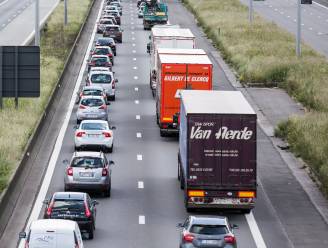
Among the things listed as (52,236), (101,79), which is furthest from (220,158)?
(101,79)

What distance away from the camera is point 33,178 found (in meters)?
45.2

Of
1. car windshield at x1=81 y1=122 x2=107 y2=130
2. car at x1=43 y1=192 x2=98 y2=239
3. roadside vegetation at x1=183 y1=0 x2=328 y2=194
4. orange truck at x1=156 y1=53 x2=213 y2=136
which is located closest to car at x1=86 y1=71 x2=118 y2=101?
roadside vegetation at x1=183 y1=0 x2=328 y2=194

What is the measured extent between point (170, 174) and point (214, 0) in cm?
9102

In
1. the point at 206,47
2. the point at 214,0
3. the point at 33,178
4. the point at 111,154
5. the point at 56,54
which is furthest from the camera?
the point at 214,0

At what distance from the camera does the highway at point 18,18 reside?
345 feet

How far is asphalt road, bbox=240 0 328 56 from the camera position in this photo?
354 ft

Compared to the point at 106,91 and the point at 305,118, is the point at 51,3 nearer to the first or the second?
the point at 106,91

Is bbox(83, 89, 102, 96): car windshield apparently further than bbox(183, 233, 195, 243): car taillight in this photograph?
Yes

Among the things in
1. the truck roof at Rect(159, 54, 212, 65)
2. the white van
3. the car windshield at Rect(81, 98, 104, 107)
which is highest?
the truck roof at Rect(159, 54, 212, 65)

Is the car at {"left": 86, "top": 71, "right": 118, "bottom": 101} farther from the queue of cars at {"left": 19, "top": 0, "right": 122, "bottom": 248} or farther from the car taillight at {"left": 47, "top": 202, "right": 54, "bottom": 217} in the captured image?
the car taillight at {"left": 47, "top": 202, "right": 54, "bottom": 217}

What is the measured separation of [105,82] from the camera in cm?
6750

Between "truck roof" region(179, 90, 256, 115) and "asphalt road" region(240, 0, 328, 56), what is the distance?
2176 inches

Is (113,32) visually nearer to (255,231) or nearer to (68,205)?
(255,231)

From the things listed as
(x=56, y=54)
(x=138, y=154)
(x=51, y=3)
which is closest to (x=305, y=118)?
(x=138, y=154)
